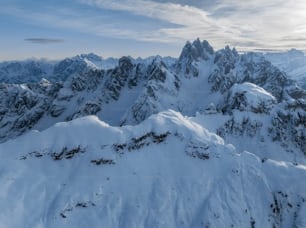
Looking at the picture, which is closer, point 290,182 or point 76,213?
point 76,213

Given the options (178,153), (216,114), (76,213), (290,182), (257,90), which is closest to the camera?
(76,213)

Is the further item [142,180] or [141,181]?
[142,180]

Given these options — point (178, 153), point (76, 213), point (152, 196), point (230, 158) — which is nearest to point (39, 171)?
point (76, 213)

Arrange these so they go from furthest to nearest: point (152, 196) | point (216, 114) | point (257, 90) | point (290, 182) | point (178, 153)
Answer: point (257, 90) → point (216, 114) → point (178, 153) → point (290, 182) → point (152, 196)

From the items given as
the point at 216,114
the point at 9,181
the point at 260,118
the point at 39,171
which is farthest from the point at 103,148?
the point at 260,118

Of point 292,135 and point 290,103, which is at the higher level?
point 290,103

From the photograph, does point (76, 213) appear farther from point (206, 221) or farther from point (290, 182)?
point (290, 182)
